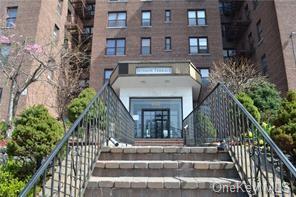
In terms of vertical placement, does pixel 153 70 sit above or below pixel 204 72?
below

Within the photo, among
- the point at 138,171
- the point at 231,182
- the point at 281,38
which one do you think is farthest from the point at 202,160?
the point at 281,38

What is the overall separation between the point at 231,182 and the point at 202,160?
844 millimetres

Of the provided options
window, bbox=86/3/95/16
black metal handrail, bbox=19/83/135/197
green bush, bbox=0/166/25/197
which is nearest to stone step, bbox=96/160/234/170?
black metal handrail, bbox=19/83/135/197

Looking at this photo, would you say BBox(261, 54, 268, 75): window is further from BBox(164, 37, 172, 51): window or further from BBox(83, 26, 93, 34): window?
BBox(83, 26, 93, 34): window

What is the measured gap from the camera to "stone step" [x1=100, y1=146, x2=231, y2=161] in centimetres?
448

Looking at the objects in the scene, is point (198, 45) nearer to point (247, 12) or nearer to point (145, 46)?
point (145, 46)

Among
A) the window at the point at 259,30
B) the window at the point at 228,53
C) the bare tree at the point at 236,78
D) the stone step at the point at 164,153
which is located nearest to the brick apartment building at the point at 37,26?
the bare tree at the point at 236,78

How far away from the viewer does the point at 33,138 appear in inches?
233

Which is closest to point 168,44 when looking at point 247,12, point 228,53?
point 228,53

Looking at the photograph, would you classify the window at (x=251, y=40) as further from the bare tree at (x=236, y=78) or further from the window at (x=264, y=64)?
the bare tree at (x=236, y=78)

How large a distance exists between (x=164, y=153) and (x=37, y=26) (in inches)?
766

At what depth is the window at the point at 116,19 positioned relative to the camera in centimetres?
2547

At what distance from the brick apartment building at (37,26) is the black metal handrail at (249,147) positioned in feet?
47.8

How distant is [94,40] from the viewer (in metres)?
25.1
